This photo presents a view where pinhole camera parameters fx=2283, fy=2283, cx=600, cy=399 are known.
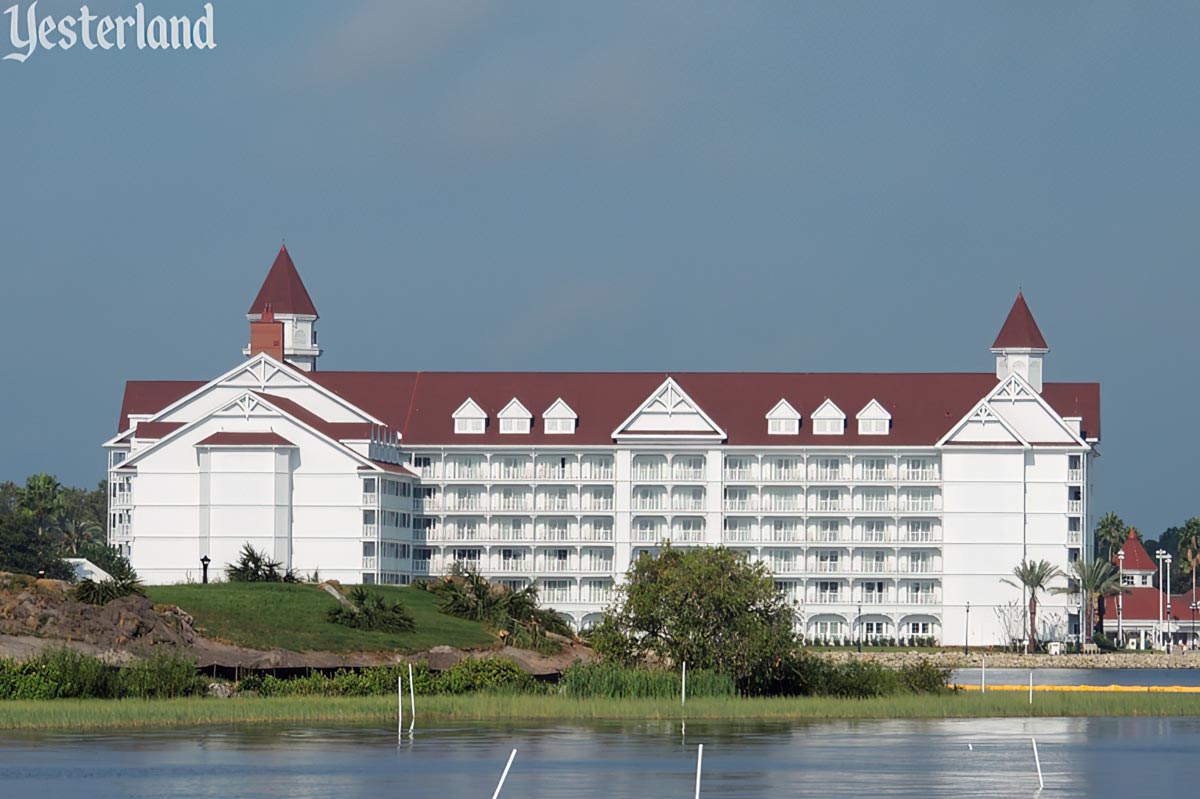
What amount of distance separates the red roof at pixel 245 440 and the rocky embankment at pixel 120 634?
227 ft

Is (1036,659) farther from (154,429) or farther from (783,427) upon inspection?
(154,429)

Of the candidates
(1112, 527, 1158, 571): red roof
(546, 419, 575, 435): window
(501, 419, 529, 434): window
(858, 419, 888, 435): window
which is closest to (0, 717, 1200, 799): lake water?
(858, 419, 888, 435): window

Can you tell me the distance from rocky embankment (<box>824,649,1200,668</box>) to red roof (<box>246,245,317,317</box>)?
49.6 m

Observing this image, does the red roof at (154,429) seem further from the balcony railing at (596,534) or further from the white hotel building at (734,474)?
the balcony railing at (596,534)

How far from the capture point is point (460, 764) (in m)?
47.3

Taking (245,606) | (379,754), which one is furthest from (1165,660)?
(379,754)

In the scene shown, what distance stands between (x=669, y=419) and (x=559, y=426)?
8397mm

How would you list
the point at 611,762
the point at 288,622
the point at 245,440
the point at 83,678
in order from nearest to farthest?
the point at 611,762 < the point at 83,678 < the point at 288,622 < the point at 245,440

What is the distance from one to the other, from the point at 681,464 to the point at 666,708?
95658 millimetres

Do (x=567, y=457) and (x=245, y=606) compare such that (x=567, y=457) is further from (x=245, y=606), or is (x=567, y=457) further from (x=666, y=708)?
(x=666, y=708)

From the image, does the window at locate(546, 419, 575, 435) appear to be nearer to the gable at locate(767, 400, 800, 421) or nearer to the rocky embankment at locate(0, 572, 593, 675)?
the gable at locate(767, 400, 800, 421)

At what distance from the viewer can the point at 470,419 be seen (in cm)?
16000

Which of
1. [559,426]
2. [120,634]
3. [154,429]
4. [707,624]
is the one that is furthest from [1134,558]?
[120,634]

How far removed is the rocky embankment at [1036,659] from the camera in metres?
135
